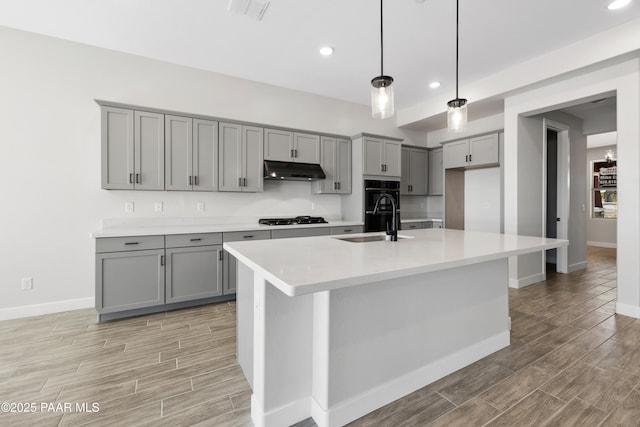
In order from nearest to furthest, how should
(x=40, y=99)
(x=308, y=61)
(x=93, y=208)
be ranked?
1. (x=40, y=99)
2. (x=93, y=208)
3. (x=308, y=61)

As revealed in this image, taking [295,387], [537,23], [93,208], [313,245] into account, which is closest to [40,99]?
[93,208]

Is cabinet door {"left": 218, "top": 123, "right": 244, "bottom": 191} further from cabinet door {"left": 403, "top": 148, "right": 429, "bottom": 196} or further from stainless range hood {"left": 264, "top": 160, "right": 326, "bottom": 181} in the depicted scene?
cabinet door {"left": 403, "top": 148, "right": 429, "bottom": 196}

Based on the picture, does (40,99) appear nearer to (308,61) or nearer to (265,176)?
(265,176)

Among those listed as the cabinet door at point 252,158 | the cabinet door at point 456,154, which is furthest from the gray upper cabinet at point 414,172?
the cabinet door at point 252,158

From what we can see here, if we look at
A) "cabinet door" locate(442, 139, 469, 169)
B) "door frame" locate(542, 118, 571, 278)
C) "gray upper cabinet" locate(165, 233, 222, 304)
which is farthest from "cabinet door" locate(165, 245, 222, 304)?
"door frame" locate(542, 118, 571, 278)

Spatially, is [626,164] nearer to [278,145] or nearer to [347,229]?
[347,229]

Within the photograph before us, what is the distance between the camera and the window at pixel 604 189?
7414 millimetres

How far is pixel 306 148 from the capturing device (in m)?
4.29

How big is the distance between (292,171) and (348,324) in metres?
2.81

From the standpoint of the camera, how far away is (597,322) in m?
2.80

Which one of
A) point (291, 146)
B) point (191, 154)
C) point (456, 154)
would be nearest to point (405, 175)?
point (456, 154)

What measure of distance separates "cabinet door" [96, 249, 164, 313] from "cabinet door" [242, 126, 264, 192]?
1.37 metres

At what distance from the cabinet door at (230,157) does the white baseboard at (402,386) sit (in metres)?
2.81

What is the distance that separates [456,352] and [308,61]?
3.39 m
